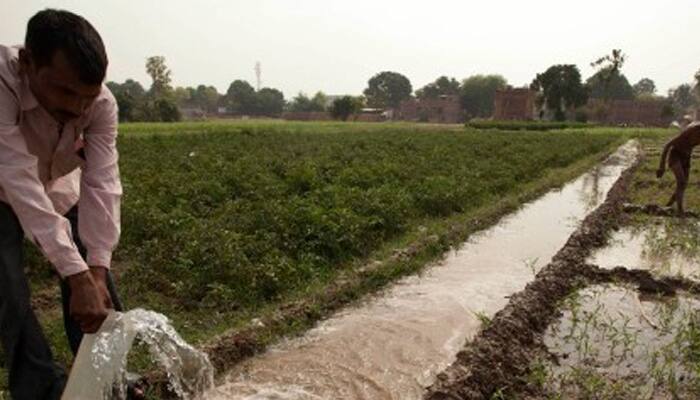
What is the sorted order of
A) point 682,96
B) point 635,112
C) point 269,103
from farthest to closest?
point 682,96, point 269,103, point 635,112

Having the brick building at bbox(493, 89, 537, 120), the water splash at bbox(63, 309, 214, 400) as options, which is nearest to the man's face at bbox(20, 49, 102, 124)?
the water splash at bbox(63, 309, 214, 400)

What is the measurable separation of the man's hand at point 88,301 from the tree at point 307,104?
3828 inches

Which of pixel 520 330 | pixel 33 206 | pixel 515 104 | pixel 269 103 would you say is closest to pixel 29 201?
pixel 33 206

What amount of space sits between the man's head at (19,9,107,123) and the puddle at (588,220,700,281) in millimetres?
6263

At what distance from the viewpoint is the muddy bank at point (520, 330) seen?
3.91 meters

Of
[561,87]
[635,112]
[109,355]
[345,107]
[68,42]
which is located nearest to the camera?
[68,42]

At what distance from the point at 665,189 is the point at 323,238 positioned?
954 cm

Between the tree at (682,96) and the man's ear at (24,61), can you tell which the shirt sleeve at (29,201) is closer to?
the man's ear at (24,61)

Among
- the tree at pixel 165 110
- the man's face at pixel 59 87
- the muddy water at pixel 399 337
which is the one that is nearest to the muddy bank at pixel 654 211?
the muddy water at pixel 399 337

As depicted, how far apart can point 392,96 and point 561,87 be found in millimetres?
58228

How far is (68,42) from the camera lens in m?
2.13

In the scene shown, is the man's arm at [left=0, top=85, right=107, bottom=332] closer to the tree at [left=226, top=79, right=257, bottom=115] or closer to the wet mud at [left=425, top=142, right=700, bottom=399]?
the wet mud at [left=425, top=142, right=700, bottom=399]

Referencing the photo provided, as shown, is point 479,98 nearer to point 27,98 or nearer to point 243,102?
point 243,102

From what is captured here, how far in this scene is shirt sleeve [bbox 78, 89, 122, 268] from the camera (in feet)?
8.42
